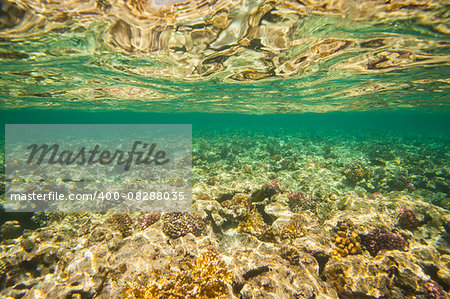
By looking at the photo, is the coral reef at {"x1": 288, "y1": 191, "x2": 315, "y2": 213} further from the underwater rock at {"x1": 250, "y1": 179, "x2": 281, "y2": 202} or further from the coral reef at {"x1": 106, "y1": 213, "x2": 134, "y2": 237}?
the coral reef at {"x1": 106, "y1": 213, "x2": 134, "y2": 237}

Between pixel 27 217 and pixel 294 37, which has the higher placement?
pixel 294 37

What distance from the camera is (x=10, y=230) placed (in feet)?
22.9

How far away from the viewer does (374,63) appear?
35.5 feet

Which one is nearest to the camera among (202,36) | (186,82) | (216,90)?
(202,36)

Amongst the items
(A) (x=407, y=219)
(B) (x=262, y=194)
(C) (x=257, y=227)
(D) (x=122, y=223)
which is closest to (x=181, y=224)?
(D) (x=122, y=223)

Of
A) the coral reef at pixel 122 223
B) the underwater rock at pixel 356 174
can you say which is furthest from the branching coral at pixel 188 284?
the underwater rock at pixel 356 174

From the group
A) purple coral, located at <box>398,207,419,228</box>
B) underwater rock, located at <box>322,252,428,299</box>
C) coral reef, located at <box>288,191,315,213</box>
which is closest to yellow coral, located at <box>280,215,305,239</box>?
underwater rock, located at <box>322,252,428,299</box>

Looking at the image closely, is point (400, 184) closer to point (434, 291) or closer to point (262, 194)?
point (262, 194)

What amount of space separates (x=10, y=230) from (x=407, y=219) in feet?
49.6

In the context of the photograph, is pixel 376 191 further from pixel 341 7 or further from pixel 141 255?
pixel 141 255

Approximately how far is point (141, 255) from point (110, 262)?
0.82 metres

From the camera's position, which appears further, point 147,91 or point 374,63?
point 147,91

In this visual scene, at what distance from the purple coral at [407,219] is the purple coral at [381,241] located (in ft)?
7.13

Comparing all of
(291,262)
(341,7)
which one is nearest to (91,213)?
(291,262)
